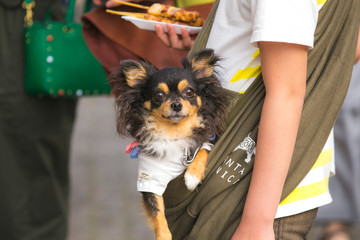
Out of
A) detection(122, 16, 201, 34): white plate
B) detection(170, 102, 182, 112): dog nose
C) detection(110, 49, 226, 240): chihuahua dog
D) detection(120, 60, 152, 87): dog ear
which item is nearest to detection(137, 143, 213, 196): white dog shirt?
detection(110, 49, 226, 240): chihuahua dog

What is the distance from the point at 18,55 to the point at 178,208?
189 cm

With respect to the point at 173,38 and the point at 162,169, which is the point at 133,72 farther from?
the point at 173,38

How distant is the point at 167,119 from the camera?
1.63m

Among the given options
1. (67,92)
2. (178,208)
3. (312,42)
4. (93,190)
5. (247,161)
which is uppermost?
(312,42)

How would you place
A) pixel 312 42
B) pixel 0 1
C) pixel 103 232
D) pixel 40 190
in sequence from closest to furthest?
pixel 312 42 → pixel 0 1 → pixel 40 190 → pixel 103 232

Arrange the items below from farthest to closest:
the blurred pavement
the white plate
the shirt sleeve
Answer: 1. the blurred pavement
2. the white plate
3. the shirt sleeve

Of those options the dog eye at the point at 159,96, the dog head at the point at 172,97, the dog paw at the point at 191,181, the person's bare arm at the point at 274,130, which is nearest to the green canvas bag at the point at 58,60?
the dog head at the point at 172,97

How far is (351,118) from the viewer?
3.11m

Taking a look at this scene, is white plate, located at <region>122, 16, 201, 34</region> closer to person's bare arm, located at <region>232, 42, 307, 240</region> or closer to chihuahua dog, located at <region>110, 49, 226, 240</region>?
chihuahua dog, located at <region>110, 49, 226, 240</region>

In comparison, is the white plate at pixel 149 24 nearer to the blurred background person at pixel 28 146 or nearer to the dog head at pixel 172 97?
the dog head at pixel 172 97

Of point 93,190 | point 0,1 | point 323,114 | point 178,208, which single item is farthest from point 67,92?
point 93,190

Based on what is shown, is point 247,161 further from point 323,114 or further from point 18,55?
point 18,55

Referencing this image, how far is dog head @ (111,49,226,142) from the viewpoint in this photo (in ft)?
5.38

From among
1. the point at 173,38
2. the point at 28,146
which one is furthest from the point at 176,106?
the point at 28,146
